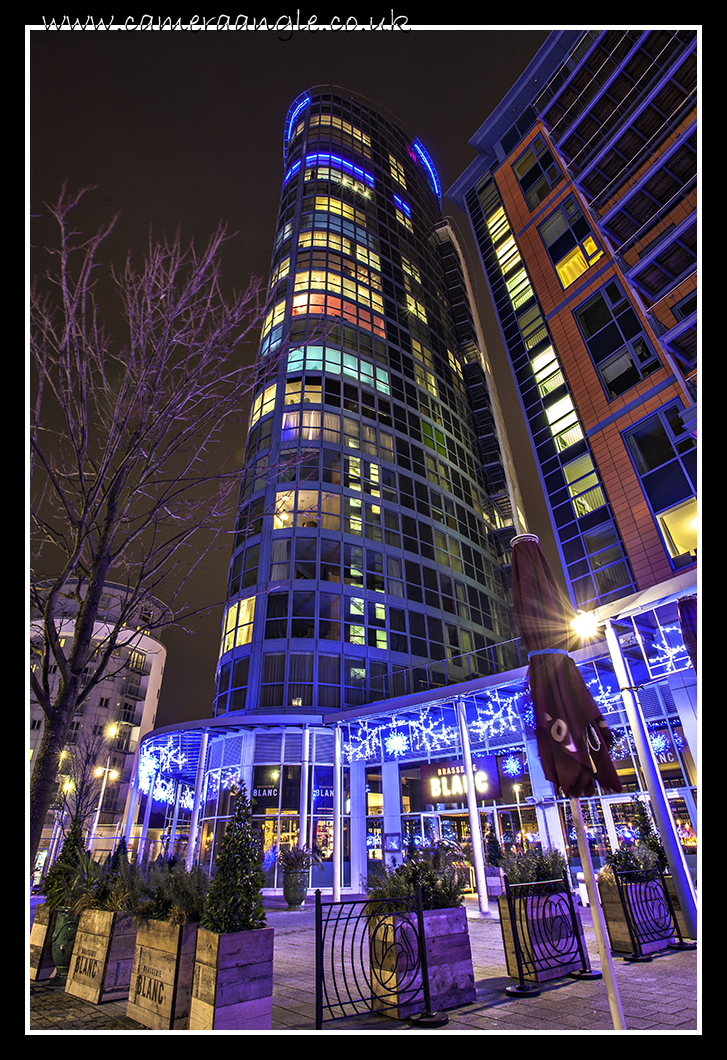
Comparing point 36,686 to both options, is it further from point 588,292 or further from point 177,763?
point 588,292

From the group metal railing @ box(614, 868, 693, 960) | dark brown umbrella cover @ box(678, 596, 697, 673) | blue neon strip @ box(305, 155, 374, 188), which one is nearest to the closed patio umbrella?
metal railing @ box(614, 868, 693, 960)

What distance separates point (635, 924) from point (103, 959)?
780 cm

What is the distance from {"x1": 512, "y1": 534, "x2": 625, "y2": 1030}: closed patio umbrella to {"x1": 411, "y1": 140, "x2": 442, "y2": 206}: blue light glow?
7815 centimetres

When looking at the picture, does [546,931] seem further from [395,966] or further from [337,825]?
[337,825]

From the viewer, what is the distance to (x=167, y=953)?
5.44 m

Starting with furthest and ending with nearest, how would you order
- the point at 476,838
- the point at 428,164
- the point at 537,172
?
the point at 428,164
the point at 537,172
the point at 476,838

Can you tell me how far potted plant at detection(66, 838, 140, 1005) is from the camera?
656cm

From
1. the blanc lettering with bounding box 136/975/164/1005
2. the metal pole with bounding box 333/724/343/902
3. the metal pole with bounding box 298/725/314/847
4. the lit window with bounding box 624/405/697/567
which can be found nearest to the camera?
the blanc lettering with bounding box 136/975/164/1005

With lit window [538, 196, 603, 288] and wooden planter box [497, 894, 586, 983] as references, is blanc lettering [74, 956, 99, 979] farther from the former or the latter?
lit window [538, 196, 603, 288]

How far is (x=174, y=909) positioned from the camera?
5.70 meters

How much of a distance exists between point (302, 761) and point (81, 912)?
49.7 ft

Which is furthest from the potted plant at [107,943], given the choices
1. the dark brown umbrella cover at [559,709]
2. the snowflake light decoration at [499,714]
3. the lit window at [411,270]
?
the lit window at [411,270]

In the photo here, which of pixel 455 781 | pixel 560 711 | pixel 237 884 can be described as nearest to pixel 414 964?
pixel 237 884
